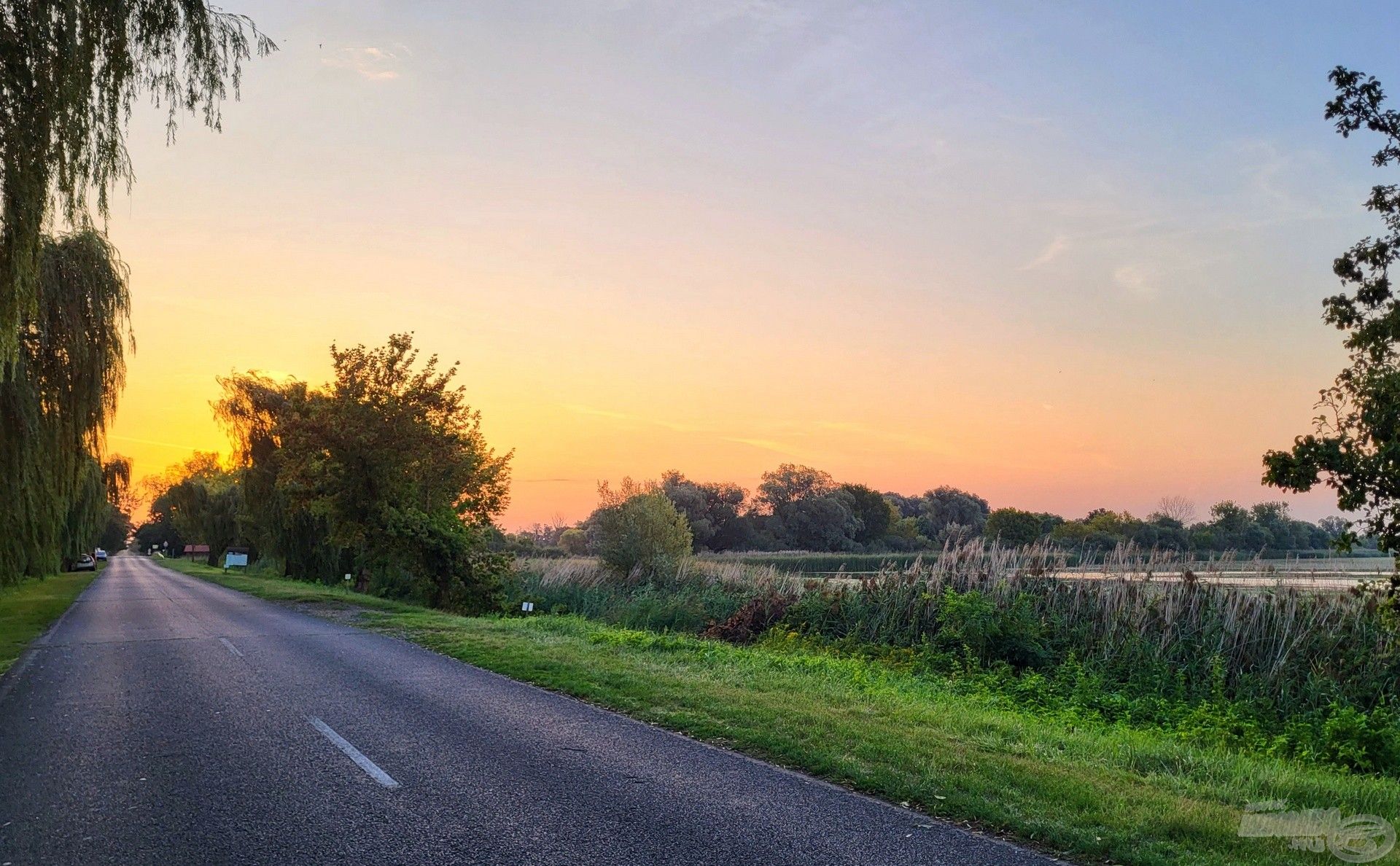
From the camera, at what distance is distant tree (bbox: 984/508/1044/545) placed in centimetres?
8150

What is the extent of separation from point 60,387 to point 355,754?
16517 mm

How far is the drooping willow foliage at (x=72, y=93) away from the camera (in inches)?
343

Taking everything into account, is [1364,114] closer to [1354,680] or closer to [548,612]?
[1354,680]

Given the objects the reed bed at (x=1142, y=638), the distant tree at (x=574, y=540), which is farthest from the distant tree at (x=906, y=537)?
the reed bed at (x=1142, y=638)

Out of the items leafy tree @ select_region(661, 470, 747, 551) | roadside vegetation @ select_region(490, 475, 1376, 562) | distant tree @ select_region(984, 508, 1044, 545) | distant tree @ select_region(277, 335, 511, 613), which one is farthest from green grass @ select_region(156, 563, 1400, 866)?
leafy tree @ select_region(661, 470, 747, 551)

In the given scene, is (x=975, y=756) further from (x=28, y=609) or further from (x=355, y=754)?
(x=28, y=609)

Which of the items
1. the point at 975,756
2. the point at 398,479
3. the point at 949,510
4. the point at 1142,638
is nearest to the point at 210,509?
the point at 398,479

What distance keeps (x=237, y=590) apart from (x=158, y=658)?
905 inches

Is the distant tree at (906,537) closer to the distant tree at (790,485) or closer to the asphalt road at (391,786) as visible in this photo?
the distant tree at (790,485)

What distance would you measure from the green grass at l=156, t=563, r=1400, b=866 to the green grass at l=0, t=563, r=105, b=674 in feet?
29.8

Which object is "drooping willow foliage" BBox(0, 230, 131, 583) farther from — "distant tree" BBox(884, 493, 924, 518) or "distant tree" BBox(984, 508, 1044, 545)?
"distant tree" BBox(884, 493, 924, 518)

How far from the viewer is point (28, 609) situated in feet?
85.5

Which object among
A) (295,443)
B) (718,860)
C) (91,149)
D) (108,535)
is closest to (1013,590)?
(718,860)

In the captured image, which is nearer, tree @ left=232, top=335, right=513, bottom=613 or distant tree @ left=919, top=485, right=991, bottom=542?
tree @ left=232, top=335, right=513, bottom=613
